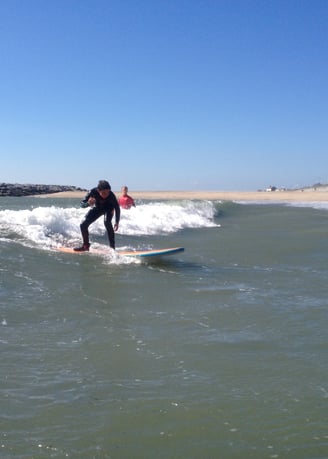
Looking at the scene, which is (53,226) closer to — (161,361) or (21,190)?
(161,361)

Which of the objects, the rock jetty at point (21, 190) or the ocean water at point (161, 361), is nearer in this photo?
the ocean water at point (161, 361)

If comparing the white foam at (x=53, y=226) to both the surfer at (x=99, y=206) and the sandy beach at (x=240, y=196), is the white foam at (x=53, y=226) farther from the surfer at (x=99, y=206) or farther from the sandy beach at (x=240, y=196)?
the sandy beach at (x=240, y=196)

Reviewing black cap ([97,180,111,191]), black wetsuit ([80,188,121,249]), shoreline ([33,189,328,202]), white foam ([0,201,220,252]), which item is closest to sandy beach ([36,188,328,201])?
shoreline ([33,189,328,202])

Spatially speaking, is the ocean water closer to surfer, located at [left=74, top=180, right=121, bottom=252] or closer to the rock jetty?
surfer, located at [left=74, top=180, right=121, bottom=252]

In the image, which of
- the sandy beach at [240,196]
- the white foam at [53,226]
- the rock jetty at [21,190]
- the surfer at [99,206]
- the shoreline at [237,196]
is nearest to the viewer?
the surfer at [99,206]

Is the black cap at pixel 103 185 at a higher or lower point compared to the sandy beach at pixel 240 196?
higher

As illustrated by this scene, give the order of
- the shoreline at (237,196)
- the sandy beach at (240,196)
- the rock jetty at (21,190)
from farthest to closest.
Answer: the rock jetty at (21,190) < the sandy beach at (240,196) < the shoreline at (237,196)

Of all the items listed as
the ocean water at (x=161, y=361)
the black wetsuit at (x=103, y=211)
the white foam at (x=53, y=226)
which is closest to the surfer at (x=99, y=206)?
the black wetsuit at (x=103, y=211)

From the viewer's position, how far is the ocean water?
2.94 metres

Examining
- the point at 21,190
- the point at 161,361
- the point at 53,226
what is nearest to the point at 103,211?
the point at 53,226

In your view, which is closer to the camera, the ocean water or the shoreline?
the ocean water

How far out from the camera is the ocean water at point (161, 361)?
294 centimetres

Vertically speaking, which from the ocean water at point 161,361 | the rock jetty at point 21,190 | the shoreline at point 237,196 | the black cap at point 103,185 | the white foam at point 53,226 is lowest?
the ocean water at point 161,361

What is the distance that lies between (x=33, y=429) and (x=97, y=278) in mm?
4378
